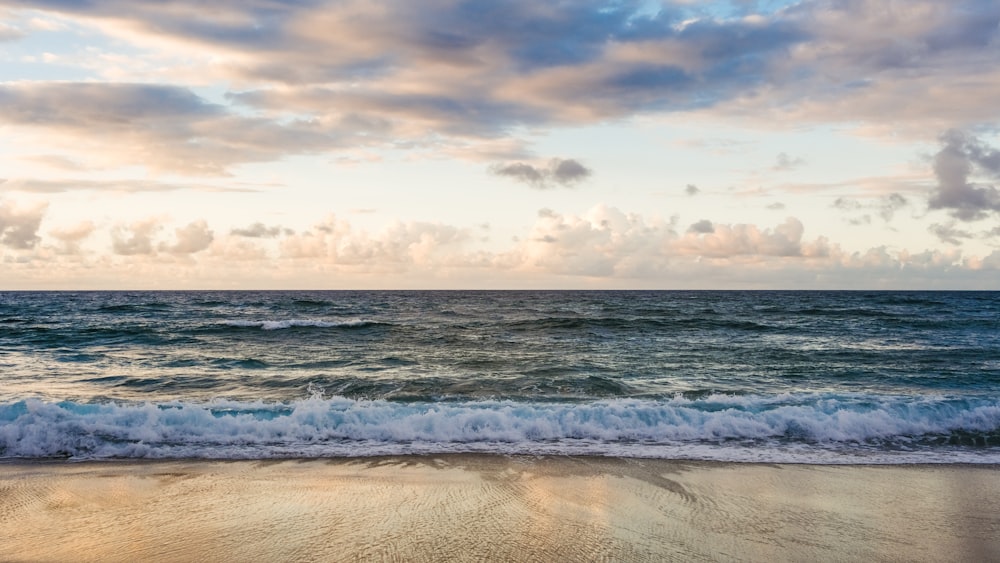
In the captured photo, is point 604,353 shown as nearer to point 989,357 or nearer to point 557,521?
point 989,357

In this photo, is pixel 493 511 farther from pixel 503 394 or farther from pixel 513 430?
pixel 503 394

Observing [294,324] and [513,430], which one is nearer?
[513,430]

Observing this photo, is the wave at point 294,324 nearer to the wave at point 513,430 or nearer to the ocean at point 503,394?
the ocean at point 503,394

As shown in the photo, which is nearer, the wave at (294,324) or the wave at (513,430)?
the wave at (513,430)

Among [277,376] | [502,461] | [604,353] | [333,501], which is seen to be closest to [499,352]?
[604,353]

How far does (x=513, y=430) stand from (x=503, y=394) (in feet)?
12.3

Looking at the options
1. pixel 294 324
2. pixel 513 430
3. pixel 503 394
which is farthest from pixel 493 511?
pixel 294 324

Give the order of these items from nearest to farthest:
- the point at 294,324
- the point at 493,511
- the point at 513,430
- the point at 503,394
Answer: the point at 493,511 < the point at 513,430 < the point at 503,394 < the point at 294,324

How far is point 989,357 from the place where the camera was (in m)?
22.3

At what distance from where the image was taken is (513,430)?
1160cm

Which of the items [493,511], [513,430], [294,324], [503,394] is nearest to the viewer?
[493,511]

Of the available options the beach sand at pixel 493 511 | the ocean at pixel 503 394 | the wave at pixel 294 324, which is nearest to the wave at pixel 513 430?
the ocean at pixel 503 394

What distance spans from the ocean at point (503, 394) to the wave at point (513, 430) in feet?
0.13

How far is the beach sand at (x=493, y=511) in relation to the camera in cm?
633
